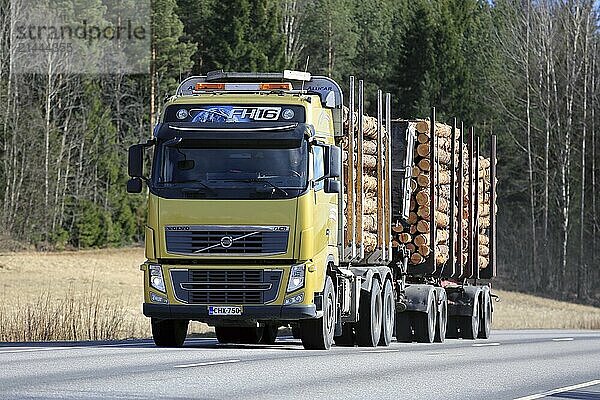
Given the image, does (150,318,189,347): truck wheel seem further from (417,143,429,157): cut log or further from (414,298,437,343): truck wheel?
(417,143,429,157): cut log

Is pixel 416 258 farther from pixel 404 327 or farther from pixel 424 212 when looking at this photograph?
pixel 404 327

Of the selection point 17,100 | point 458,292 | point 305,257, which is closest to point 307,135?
point 305,257

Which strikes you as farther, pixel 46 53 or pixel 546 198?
pixel 546 198

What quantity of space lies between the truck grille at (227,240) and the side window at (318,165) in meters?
0.92

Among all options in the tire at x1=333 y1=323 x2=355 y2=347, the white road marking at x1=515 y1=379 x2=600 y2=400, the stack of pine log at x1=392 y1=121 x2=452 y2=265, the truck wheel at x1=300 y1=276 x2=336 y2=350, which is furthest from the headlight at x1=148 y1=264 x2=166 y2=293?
the stack of pine log at x1=392 y1=121 x2=452 y2=265

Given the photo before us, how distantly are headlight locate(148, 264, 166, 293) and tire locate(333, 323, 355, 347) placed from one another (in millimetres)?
4416

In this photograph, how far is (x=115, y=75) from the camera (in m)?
71.7

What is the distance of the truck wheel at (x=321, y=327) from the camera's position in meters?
21.5

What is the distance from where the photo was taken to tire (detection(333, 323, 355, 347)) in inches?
951

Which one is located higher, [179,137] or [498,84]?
[498,84]

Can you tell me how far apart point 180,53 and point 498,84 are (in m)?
19.0

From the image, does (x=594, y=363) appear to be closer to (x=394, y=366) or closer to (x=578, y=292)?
(x=394, y=366)

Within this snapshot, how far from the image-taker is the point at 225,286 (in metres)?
20.7

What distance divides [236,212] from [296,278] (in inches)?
51.0
